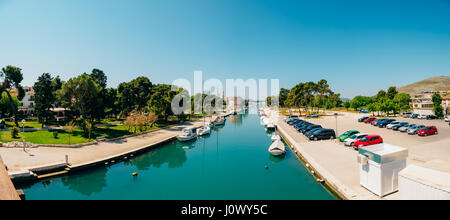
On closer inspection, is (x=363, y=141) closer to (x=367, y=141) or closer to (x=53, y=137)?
(x=367, y=141)

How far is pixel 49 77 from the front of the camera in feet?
111

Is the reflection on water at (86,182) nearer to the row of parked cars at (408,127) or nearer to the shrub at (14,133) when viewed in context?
the shrub at (14,133)

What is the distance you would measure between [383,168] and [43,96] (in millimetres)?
44748

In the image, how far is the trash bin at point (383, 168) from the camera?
10.5 meters

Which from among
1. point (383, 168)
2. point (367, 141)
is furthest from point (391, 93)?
point (383, 168)

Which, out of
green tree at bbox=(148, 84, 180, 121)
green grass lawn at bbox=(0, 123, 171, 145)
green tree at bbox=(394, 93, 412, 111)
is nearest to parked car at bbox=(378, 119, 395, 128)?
green tree at bbox=(394, 93, 412, 111)

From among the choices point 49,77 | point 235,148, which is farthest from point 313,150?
point 49,77

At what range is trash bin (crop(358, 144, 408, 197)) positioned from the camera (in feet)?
34.4

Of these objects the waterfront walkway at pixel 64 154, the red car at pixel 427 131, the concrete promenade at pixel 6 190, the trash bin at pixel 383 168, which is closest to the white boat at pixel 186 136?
the waterfront walkway at pixel 64 154

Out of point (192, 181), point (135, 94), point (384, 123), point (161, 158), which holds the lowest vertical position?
point (192, 181)

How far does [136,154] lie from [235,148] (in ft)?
44.2

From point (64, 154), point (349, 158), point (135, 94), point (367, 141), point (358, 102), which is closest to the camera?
point (349, 158)

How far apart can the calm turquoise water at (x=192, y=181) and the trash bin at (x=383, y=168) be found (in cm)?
306

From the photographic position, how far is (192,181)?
17672mm
